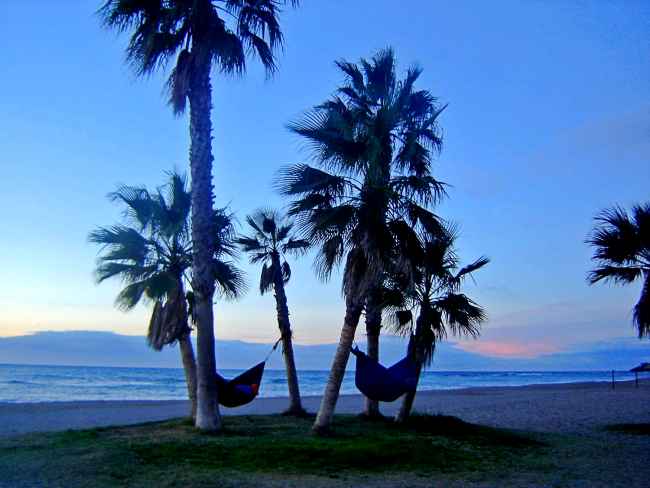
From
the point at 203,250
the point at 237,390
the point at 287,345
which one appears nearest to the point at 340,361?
the point at 237,390

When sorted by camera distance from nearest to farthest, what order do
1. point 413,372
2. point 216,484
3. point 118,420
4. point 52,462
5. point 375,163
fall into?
point 216,484 < point 52,462 < point 375,163 < point 413,372 < point 118,420

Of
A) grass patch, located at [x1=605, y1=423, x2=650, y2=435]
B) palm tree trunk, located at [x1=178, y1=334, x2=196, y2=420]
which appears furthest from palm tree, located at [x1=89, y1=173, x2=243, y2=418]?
grass patch, located at [x1=605, y1=423, x2=650, y2=435]

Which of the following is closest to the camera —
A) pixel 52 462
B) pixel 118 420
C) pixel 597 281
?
pixel 52 462

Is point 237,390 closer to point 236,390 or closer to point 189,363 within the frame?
point 236,390

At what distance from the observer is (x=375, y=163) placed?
1390cm

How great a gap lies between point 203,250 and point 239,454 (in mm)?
4624

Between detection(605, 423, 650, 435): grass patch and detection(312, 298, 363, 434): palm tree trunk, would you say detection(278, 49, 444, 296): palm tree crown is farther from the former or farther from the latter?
detection(605, 423, 650, 435): grass patch

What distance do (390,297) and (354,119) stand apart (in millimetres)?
4833

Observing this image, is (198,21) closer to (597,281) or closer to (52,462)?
(52,462)

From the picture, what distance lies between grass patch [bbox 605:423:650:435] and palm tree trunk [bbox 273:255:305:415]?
342 inches

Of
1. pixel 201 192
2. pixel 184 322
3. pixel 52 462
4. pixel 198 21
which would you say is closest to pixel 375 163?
pixel 201 192

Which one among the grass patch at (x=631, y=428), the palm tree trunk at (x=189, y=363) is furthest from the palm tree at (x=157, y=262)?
the grass patch at (x=631, y=428)

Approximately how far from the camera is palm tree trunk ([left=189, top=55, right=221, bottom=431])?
46.6ft

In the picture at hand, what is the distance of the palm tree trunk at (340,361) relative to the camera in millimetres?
13898
